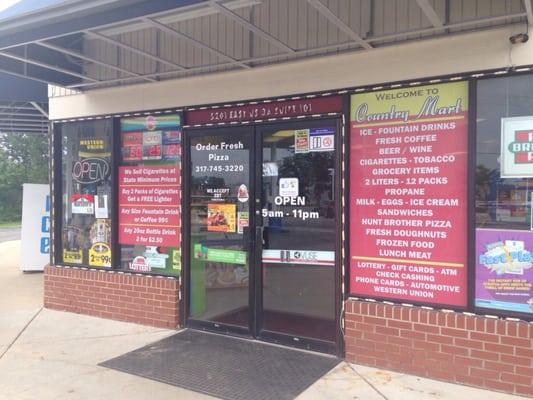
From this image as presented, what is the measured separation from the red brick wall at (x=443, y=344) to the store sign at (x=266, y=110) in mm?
1943

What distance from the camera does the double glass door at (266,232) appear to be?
A: 204 inches

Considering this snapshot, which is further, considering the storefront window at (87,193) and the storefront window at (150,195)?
the storefront window at (87,193)

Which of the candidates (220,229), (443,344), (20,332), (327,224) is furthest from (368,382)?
(20,332)

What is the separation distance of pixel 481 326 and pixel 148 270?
12.7 feet

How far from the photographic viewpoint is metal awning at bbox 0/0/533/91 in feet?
13.2

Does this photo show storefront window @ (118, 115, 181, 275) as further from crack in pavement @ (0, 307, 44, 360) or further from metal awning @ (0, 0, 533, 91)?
crack in pavement @ (0, 307, 44, 360)

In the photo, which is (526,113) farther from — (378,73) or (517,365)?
(517,365)

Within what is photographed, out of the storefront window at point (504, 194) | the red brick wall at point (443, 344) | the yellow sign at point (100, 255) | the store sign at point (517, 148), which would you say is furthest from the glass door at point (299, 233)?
the yellow sign at point (100, 255)

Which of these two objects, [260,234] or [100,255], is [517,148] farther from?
[100,255]

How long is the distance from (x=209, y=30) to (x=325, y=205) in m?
2.33

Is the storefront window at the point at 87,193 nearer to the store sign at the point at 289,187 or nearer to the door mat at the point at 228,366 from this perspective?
the door mat at the point at 228,366

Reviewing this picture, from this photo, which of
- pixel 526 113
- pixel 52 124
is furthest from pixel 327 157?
pixel 52 124

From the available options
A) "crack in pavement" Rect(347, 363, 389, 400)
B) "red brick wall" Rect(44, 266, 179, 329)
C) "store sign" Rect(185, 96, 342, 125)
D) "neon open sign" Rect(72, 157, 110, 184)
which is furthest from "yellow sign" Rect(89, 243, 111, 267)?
"crack in pavement" Rect(347, 363, 389, 400)

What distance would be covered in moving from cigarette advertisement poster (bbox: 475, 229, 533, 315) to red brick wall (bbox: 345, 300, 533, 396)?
0.51 ft
